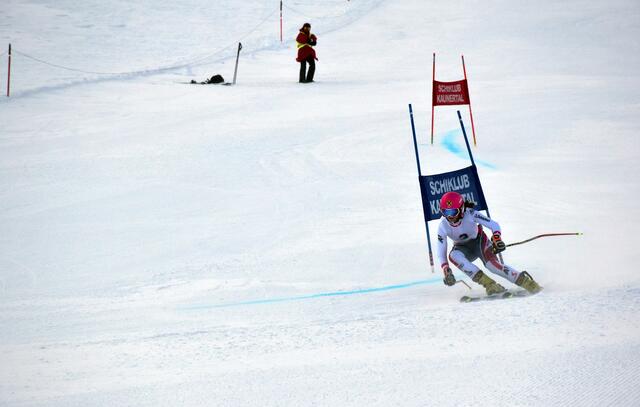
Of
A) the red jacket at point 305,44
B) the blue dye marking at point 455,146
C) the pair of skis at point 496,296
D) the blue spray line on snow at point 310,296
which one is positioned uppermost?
the red jacket at point 305,44

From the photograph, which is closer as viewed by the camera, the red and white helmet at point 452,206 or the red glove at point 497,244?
the red glove at point 497,244

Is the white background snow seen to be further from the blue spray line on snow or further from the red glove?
the red glove

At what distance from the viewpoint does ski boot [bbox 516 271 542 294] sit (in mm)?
7938

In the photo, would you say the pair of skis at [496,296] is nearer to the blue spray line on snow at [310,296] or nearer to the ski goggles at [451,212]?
the ski goggles at [451,212]

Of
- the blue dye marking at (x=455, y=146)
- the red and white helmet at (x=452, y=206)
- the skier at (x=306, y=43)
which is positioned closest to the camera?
the red and white helmet at (x=452, y=206)

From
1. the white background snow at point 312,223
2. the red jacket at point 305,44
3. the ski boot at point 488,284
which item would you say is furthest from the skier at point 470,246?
the red jacket at point 305,44

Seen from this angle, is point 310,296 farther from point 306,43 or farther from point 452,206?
point 306,43

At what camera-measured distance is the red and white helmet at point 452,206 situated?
8.05 meters

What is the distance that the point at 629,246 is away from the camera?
9398 mm

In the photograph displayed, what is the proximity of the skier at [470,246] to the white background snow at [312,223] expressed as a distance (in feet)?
1.41

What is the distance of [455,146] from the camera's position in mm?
14883

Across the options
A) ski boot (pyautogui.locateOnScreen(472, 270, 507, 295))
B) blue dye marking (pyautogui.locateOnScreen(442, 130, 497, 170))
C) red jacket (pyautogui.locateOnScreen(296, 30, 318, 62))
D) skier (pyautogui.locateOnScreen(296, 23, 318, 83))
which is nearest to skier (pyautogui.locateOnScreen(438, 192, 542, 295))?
ski boot (pyautogui.locateOnScreen(472, 270, 507, 295))

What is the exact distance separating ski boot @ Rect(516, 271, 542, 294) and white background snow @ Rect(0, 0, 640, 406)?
1.25 ft

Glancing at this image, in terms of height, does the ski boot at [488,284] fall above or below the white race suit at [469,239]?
below
